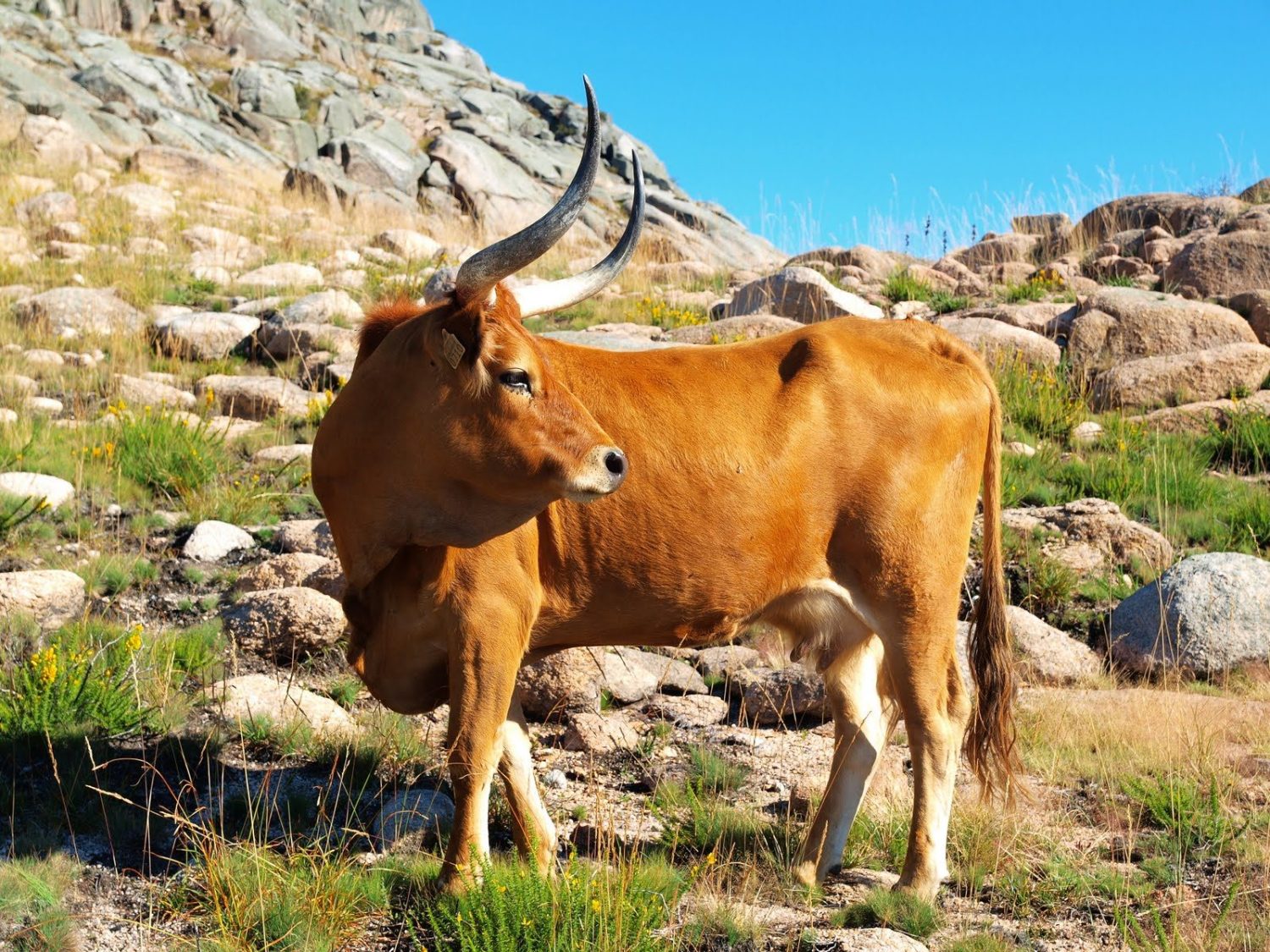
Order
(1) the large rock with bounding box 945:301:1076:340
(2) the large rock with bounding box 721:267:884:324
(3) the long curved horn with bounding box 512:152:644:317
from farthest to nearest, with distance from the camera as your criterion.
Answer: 1. (1) the large rock with bounding box 945:301:1076:340
2. (2) the large rock with bounding box 721:267:884:324
3. (3) the long curved horn with bounding box 512:152:644:317

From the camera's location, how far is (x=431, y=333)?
4.02m

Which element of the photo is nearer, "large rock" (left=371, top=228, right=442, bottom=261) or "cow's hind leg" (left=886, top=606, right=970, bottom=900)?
"cow's hind leg" (left=886, top=606, right=970, bottom=900)

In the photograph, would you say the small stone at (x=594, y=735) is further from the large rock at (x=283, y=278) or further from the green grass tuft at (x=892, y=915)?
the large rock at (x=283, y=278)

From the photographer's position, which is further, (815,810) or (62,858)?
(815,810)


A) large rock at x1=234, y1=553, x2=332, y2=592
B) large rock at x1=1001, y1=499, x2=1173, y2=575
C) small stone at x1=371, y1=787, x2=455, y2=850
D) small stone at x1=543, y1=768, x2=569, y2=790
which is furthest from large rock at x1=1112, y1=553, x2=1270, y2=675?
large rock at x1=234, y1=553, x2=332, y2=592

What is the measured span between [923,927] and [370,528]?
2.50 m

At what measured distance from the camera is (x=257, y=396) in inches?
410

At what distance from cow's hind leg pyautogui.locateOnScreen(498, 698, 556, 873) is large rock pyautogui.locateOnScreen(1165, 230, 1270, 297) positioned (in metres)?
11.4

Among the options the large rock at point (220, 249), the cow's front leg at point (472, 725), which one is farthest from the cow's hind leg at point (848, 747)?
the large rock at point (220, 249)

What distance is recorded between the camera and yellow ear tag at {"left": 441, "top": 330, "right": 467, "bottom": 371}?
3953mm

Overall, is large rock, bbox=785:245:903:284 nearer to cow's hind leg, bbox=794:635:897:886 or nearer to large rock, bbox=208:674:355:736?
cow's hind leg, bbox=794:635:897:886

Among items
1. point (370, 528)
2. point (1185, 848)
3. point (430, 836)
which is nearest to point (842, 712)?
point (1185, 848)

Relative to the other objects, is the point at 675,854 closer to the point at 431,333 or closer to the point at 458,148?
the point at 431,333

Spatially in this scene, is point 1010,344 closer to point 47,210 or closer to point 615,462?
point 615,462
